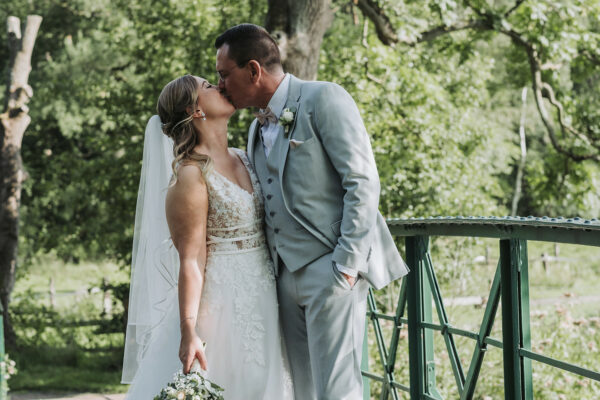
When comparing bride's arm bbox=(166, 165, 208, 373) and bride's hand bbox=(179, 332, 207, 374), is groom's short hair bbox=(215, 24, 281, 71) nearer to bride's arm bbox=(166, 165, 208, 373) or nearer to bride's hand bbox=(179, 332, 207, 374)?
bride's arm bbox=(166, 165, 208, 373)

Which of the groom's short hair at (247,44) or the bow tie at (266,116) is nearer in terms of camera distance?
the groom's short hair at (247,44)

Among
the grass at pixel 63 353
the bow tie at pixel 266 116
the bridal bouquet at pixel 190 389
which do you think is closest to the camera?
the bridal bouquet at pixel 190 389

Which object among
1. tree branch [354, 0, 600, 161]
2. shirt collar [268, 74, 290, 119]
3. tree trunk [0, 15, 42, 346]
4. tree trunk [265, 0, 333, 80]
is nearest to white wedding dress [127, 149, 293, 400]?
shirt collar [268, 74, 290, 119]

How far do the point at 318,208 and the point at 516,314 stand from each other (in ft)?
2.73

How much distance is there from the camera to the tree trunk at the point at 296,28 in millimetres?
7645

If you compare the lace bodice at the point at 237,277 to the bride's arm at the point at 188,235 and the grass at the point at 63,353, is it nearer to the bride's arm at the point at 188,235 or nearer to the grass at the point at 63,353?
the bride's arm at the point at 188,235

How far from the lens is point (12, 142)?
515 inches

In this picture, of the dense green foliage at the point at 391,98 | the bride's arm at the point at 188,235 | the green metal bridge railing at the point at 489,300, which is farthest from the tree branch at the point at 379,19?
the bride's arm at the point at 188,235

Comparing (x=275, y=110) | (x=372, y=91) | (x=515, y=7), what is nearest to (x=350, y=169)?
(x=275, y=110)

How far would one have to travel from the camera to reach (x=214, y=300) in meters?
3.06

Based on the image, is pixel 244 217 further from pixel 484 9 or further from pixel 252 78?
pixel 484 9

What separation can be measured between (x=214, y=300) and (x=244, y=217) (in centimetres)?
36

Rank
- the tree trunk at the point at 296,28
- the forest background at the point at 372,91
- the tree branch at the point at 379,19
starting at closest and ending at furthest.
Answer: the tree trunk at the point at 296,28
the tree branch at the point at 379,19
the forest background at the point at 372,91

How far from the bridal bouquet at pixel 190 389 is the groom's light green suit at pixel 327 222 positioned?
425mm
